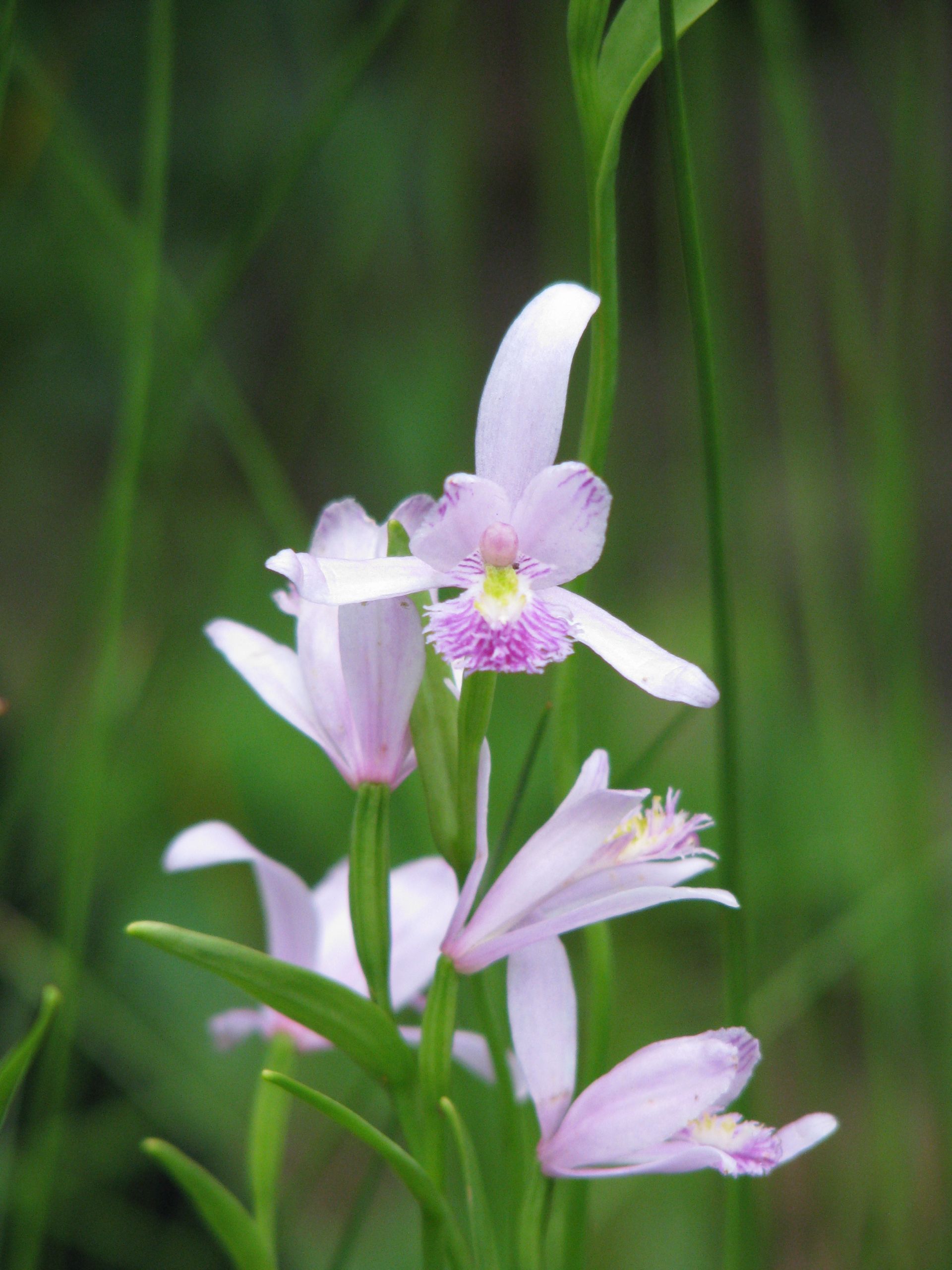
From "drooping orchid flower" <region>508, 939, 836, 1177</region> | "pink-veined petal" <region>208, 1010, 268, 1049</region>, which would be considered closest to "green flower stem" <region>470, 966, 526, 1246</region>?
"drooping orchid flower" <region>508, 939, 836, 1177</region>

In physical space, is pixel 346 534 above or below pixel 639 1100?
above

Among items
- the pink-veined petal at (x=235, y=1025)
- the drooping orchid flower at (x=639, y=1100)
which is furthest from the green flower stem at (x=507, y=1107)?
the pink-veined petal at (x=235, y=1025)

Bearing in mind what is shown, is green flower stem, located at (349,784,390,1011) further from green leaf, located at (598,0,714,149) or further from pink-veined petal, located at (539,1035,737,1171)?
green leaf, located at (598,0,714,149)

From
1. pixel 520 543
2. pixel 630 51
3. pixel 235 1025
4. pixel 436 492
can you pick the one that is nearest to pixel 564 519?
pixel 520 543

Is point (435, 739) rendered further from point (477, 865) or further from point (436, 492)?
point (436, 492)

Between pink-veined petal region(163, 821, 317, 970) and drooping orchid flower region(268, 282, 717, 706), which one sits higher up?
drooping orchid flower region(268, 282, 717, 706)
